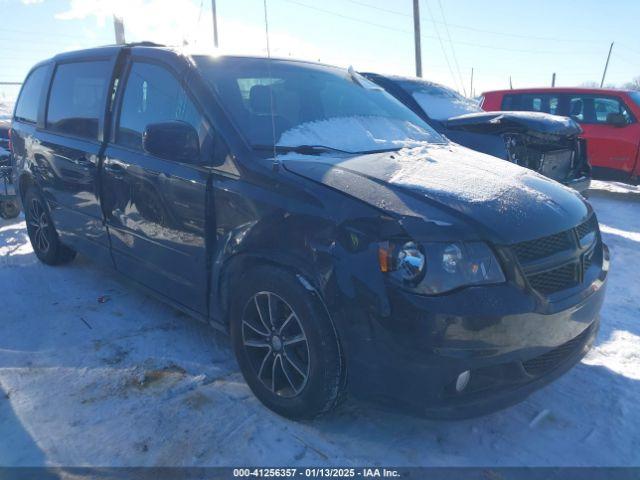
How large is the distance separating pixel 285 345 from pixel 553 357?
4.20ft

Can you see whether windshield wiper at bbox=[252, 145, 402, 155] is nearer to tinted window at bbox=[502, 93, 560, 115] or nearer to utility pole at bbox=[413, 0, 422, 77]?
tinted window at bbox=[502, 93, 560, 115]

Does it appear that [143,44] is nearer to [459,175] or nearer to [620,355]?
[459,175]

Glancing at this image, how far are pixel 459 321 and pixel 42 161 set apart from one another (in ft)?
13.0

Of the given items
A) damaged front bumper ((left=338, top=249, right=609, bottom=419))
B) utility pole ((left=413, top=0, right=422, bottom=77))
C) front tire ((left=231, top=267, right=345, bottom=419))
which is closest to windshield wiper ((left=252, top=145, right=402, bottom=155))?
front tire ((left=231, top=267, right=345, bottom=419))

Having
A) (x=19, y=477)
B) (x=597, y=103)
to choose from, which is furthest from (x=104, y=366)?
(x=597, y=103)

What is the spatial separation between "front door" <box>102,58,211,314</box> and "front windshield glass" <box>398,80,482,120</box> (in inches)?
146

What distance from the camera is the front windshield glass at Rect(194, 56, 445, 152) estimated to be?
9.51ft

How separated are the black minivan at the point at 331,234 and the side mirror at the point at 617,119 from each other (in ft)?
19.7

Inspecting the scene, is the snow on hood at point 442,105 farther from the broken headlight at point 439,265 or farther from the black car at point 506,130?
the broken headlight at point 439,265

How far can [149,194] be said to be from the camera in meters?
3.17

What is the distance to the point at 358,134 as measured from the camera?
124 inches

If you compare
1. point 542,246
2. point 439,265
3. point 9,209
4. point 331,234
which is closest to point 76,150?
point 331,234

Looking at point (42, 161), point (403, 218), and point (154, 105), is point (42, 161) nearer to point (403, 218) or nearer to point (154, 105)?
point (154, 105)

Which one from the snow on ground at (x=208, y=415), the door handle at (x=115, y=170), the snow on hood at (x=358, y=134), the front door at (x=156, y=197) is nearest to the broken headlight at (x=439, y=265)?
the snow on ground at (x=208, y=415)
